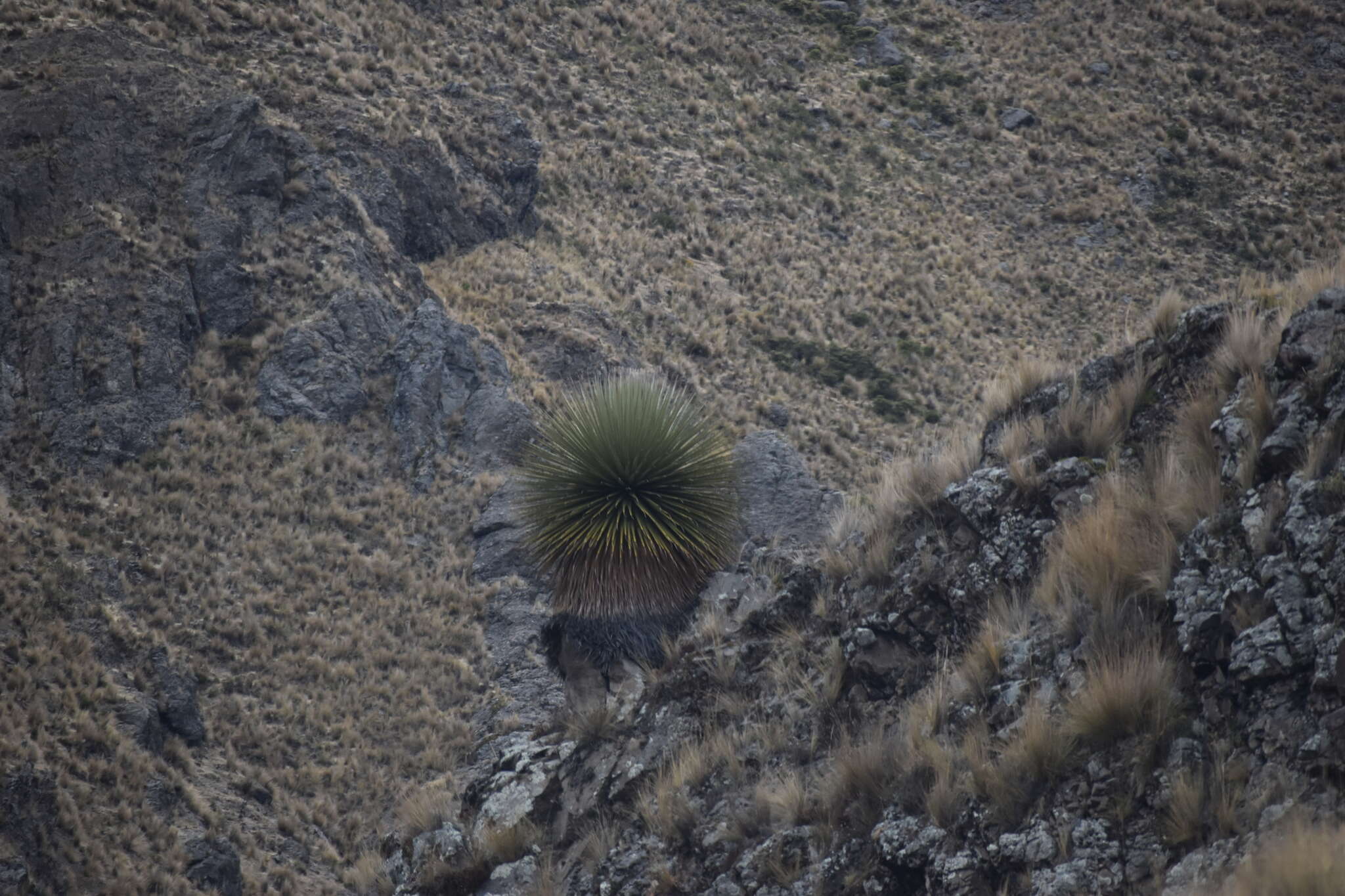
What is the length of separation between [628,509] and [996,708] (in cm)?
650

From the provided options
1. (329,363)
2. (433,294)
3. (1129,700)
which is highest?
(1129,700)

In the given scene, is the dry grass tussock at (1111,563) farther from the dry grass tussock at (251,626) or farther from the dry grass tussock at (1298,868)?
the dry grass tussock at (251,626)

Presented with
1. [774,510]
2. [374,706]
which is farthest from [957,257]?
[374,706]

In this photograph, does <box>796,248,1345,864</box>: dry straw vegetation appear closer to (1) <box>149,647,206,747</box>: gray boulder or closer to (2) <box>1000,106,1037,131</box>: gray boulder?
(1) <box>149,647,206,747</box>: gray boulder

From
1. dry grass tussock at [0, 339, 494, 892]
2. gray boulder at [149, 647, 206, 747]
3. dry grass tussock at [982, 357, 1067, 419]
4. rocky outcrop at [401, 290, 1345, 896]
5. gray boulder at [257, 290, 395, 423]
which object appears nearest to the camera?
rocky outcrop at [401, 290, 1345, 896]

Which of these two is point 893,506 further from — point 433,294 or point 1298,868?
point 433,294

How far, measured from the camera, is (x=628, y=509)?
11.6 meters

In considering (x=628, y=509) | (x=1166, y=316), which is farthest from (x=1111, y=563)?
(x=628, y=509)

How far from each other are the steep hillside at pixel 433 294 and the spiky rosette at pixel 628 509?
2263mm

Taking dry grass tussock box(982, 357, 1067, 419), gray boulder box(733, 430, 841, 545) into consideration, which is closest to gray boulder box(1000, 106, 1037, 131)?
gray boulder box(733, 430, 841, 545)

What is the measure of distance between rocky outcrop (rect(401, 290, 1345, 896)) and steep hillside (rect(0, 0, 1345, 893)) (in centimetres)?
41

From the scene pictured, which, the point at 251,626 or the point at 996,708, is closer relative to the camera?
the point at 996,708

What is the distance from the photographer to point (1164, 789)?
445cm

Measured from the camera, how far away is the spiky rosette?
1154 cm
